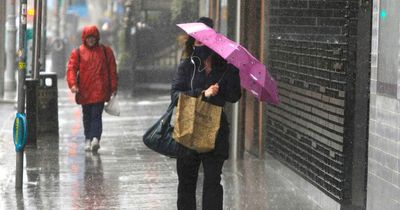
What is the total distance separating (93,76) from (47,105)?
190cm

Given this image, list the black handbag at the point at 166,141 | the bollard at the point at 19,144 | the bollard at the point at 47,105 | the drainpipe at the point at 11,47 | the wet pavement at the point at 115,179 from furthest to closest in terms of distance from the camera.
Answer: the drainpipe at the point at 11,47 → the bollard at the point at 47,105 → the bollard at the point at 19,144 → the wet pavement at the point at 115,179 → the black handbag at the point at 166,141

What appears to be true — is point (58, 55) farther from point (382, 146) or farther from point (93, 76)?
point (382, 146)

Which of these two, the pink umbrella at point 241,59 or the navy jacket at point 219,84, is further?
the navy jacket at point 219,84

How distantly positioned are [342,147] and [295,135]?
1760 mm

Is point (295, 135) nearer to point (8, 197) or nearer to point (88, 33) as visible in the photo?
point (8, 197)

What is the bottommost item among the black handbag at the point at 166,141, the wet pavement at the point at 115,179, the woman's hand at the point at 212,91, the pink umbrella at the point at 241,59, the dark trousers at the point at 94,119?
the wet pavement at the point at 115,179

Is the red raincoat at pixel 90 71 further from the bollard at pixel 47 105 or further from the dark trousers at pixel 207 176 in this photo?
the dark trousers at pixel 207 176

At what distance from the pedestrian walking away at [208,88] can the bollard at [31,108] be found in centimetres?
590

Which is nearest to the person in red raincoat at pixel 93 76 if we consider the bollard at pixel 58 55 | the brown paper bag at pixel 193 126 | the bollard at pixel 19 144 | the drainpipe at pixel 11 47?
the bollard at pixel 19 144

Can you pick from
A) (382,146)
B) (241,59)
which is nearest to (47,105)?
(241,59)

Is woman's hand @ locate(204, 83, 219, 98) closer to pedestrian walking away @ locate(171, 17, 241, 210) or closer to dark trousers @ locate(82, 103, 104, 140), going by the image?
pedestrian walking away @ locate(171, 17, 241, 210)

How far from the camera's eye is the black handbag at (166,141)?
6609 millimetres

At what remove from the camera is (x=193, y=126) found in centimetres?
655

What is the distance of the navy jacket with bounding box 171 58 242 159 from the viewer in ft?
21.9
